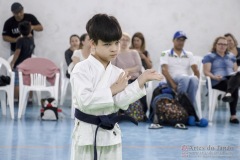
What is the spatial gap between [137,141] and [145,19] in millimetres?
4879

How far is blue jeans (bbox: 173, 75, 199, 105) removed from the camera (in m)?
7.65

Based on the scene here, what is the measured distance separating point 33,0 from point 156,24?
7.76 feet

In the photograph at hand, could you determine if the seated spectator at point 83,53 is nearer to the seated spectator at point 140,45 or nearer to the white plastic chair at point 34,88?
the white plastic chair at point 34,88

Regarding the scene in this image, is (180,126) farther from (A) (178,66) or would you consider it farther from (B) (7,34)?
(B) (7,34)

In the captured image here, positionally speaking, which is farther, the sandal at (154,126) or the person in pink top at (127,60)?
the person in pink top at (127,60)

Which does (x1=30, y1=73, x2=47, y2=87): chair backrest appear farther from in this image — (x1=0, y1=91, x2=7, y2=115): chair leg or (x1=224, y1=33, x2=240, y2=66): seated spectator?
(x1=224, y1=33, x2=240, y2=66): seated spectator

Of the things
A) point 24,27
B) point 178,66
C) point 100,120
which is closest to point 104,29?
point 100,120

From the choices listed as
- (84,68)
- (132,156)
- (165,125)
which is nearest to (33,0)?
(165,125)

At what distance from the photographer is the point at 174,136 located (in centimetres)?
633

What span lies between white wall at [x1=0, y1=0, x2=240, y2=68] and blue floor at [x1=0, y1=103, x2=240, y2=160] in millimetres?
2718

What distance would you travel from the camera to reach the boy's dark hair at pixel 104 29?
8.43 feet

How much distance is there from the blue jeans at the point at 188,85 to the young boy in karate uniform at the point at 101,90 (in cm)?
505

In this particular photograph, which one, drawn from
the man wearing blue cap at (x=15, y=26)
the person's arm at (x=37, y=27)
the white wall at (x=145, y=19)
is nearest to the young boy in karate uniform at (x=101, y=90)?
the man wearing blue cap at (x=15, y=26)

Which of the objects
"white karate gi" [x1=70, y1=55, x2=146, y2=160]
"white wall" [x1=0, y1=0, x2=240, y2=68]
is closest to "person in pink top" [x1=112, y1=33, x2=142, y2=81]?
"white wall" [x1=0, y1=0, x2=240, y2=68]
